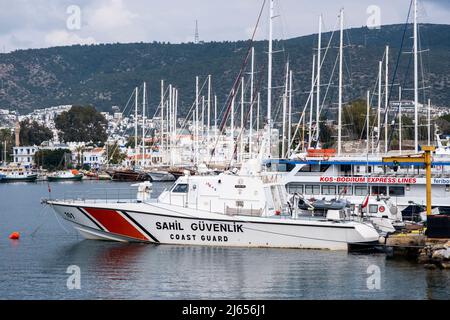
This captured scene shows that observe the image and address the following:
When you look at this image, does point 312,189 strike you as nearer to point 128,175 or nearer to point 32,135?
point 128,175

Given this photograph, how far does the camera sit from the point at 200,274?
33.9 meters

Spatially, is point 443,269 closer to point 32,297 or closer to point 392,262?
point 392,262

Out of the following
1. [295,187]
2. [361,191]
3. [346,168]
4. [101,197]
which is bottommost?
[101,197]

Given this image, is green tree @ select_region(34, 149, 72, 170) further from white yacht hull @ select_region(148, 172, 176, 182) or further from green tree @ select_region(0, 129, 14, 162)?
white yacht hull @ select_region(148, 172, 176, 182)

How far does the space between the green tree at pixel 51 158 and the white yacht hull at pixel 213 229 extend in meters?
123

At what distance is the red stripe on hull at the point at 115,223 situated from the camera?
133 ft

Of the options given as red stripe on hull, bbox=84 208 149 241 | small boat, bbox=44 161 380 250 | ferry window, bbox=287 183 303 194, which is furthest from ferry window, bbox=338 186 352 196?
red stripe on hull, bbox=84 208 149 241

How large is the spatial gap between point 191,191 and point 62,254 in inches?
233

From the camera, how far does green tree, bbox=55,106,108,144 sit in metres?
187

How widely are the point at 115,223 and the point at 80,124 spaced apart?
149m

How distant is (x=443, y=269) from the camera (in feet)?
115

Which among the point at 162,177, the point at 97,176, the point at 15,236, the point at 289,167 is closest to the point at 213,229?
the point at 15,236

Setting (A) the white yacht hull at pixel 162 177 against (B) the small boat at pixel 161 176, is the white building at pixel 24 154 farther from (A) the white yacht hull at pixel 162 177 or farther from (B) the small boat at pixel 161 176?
(A) the white yacht hull at pixel 162 177

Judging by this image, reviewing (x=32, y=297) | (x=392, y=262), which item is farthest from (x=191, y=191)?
(x=32, y=297)
